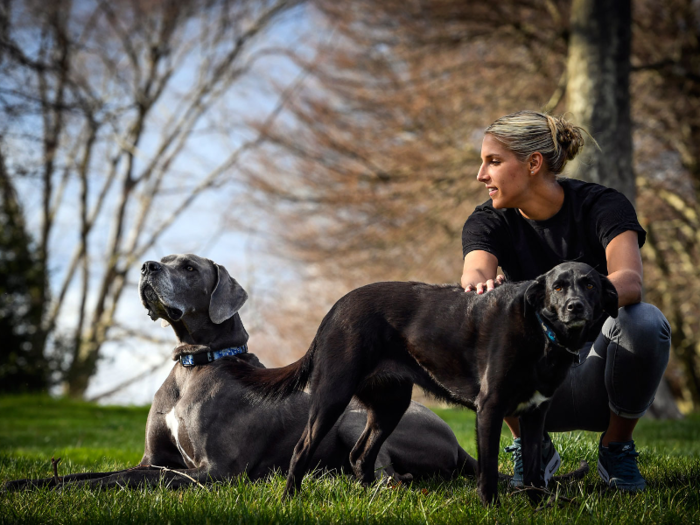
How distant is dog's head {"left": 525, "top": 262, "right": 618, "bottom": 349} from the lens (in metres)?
2.34

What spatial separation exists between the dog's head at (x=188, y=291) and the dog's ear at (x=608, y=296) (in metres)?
1.85

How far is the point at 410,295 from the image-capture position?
2.70m

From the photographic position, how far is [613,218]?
297 centimetres

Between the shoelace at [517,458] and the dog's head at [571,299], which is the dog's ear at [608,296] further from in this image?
the shoelace at [517,458]

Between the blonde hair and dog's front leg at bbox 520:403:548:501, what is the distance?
111cm

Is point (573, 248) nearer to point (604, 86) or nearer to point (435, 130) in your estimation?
point (604, 86)

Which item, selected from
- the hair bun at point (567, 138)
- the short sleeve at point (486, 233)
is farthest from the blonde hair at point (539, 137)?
the short sleeve at point (486, 233)

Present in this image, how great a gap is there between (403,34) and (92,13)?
7226mm

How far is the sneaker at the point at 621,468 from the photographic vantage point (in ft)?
10.0

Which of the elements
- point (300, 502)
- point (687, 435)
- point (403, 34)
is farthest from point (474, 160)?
point (300, 502)

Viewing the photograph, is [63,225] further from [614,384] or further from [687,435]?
[614,384]

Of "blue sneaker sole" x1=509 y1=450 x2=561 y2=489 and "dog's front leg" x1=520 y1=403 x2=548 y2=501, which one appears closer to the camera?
"dog's front leg" x1=520 y1=403 x2=548 y2=501

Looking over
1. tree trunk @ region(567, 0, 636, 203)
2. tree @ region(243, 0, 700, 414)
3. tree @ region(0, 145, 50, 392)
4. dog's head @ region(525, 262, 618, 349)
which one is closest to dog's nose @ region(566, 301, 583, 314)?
dog's head @ region(525, 262, 618, 349)

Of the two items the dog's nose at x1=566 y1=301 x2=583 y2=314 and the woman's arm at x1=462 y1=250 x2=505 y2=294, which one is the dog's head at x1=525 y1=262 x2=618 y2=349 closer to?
the dog's nose at x1=566 y1=301 x2=583 y2=314
